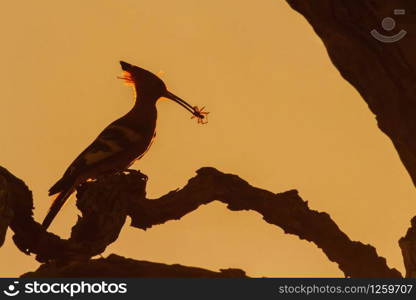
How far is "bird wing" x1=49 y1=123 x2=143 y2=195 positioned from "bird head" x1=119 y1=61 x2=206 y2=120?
0.27m

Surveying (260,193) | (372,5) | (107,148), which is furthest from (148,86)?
(372,5)

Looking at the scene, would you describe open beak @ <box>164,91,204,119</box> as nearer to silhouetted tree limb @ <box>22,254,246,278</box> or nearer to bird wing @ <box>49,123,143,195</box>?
bird wing @ <box>49,123,143,195</box>

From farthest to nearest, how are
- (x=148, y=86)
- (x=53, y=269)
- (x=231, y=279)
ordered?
(x=148, y=86) < (x=53, y=269) < (x=231, y=279)

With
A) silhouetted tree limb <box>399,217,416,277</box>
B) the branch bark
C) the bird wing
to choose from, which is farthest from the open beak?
silhouetted tree limb <box>399,217,416,277</box>

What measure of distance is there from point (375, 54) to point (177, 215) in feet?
4.96

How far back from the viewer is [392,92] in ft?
20.1

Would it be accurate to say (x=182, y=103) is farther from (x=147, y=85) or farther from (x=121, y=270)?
(x=121, y=270)

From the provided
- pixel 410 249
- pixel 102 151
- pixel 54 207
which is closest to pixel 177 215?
pixel 102 151

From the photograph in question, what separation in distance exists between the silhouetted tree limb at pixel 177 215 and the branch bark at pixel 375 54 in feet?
2.36

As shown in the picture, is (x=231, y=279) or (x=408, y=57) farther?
(x=408, y=57)

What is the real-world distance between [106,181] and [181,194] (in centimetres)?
45

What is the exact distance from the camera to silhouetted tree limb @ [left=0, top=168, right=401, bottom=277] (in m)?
5.96

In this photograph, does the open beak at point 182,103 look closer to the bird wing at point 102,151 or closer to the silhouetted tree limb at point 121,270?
the bird wing at point 102,151

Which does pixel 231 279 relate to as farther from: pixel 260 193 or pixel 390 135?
pixel 390 135
